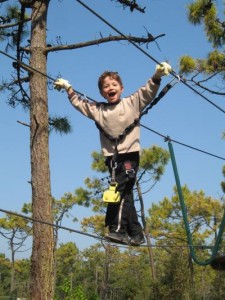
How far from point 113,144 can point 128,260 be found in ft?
106

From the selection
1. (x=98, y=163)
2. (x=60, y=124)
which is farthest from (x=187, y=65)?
(x=98, y=163)

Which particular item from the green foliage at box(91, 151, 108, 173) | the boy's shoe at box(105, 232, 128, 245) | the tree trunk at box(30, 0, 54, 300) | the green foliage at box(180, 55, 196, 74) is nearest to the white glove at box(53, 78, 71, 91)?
the boy's shoe at box(105, 232, 128, 245)

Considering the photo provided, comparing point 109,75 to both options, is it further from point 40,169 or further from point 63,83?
point 40,169

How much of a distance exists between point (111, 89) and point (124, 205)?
0.66 meters

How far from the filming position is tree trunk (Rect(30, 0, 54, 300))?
4496 millimetres

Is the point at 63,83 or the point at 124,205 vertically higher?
the point at 63,83

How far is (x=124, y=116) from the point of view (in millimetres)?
2818

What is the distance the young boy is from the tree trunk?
1.93 meters

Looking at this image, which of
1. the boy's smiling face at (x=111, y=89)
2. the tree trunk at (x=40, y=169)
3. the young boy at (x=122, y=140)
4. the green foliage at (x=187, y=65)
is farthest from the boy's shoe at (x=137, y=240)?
the green foliage at (x=187, y=65)

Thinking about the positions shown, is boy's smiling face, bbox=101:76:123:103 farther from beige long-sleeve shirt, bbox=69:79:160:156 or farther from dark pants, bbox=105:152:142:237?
dark pants, bbox=105:152:142:237

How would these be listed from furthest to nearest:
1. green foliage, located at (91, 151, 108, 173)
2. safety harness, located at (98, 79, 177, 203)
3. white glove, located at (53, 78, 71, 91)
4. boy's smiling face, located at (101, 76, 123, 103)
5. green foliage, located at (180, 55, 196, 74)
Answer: green foliage, located at (91, 151, 108, 173) → green foliage, located at (180, 55, 196, 74) → white glove, located at (53, 78, 71, 91) → boy's smiling face, located at (101, 76, 123, 103) → safety harness, located at (98, 79, 177, 203)

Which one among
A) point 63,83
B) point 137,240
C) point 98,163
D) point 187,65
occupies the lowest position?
point 137,240

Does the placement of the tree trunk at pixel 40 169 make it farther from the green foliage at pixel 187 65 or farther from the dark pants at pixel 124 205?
the green foliage at pixel 187 65

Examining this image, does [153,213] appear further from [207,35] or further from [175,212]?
[207,35]
